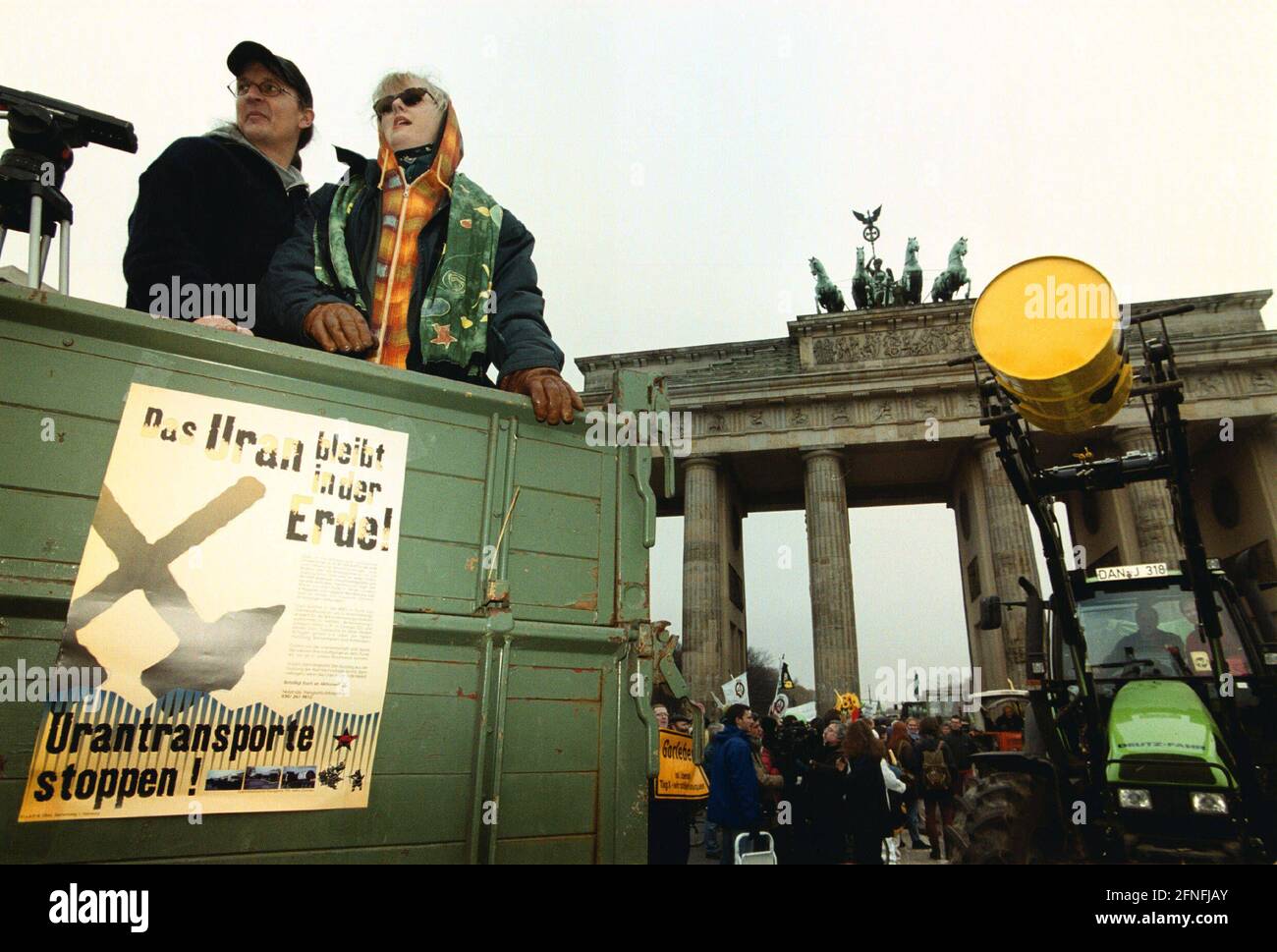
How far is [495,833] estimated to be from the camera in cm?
275

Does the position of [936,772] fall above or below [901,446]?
below

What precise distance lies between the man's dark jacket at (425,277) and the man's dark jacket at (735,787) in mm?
5473

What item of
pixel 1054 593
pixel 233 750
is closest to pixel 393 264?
pixel 233 750

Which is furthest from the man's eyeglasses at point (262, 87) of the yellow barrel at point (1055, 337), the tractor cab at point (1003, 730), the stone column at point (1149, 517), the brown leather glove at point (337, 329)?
the stone column at point (1149, 517)

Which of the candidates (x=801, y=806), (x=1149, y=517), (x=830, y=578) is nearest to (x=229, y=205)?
(x=801, y=806)

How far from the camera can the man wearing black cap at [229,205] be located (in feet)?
10.9

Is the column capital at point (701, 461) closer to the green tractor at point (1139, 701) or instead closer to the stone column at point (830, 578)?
the stone column at point (830, 578)

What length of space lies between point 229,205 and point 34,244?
0.82m

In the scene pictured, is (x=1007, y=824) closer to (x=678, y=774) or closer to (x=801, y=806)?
(x=678, y=774)

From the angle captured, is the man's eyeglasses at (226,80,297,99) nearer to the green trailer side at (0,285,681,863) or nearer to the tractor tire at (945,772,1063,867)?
the green trailer side at (0,285,681,863)

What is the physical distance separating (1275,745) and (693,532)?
2433cm

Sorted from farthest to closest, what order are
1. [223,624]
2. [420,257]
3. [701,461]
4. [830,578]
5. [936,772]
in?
[701,461]
[830,578]
[936,772]
[420,257]
[223,624]

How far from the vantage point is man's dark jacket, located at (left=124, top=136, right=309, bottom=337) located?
3338 millimetres

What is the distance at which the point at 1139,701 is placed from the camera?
5.53 meters
